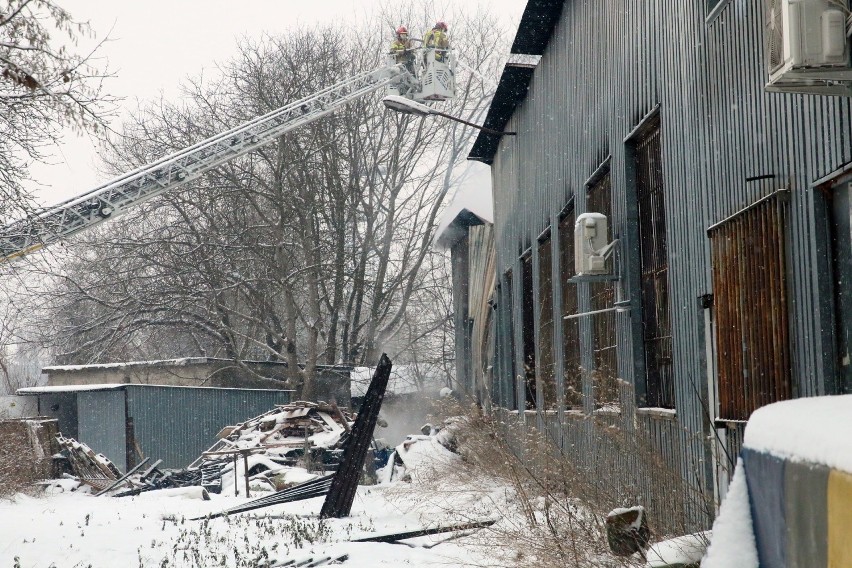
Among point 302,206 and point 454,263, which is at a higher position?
point 302,206

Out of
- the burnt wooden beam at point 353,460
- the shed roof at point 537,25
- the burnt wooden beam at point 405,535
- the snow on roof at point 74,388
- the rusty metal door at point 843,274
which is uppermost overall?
the shed roof at point 537,25

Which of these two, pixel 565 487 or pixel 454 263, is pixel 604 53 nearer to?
pixel 565 487

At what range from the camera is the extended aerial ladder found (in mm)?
23391

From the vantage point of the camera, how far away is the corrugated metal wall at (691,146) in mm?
5551

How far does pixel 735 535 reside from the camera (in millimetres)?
2285

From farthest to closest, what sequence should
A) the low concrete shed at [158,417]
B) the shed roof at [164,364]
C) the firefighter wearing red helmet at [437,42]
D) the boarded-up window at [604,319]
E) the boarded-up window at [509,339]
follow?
the shed roof at [164,364] → the firefighter wearing red helmet at [437,42] → the low concrete shed at [158,417] → the boarded-up window at [509,339] → the boarded-up window at [604,319]

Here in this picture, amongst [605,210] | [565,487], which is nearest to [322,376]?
[605,210]

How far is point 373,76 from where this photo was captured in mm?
30578

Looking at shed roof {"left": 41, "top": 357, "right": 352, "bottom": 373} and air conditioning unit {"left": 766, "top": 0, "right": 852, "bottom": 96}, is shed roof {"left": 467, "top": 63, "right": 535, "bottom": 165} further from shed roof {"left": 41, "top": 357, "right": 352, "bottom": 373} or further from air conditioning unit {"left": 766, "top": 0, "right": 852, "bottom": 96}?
shed roof {"left": 41, "top": 357, "right": 352, "bottom": 373}

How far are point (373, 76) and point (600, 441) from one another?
22.7m

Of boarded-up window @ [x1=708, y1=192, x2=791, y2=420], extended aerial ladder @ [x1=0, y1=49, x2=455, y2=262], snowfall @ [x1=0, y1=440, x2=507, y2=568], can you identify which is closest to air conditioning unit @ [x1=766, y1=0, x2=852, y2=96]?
boarded-up window @ [x1=708, y1=192, x2=791, y2=420]

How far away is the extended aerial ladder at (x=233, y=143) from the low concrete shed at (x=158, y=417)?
246 inches

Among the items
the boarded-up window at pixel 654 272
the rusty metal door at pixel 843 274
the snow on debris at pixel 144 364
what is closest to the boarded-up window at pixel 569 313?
the boarded-up window at pixel 654 272

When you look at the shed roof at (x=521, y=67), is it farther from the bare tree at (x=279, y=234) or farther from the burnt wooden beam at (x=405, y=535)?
the bare tree at (x=279, y=234)
